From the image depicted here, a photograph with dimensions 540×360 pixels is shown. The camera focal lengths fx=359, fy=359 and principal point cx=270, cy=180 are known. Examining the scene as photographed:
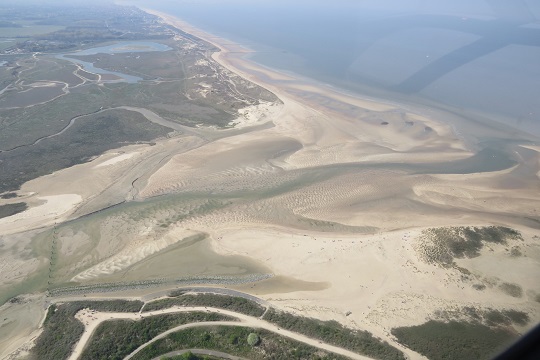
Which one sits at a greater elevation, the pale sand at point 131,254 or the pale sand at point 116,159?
A: the pale sand at point 116,159

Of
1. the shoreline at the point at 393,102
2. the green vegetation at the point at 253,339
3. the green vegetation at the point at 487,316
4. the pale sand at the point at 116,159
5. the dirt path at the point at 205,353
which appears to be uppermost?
the shoreline at the point at 393,102

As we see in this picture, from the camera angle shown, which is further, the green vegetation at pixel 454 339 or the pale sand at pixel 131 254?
the pale sand at pixel 131 254

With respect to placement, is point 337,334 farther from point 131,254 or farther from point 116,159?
point 116,159

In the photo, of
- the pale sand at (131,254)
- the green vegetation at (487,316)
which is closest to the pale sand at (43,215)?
the pale sand at (131,254)

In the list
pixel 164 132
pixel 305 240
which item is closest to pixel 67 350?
pixel 305 240

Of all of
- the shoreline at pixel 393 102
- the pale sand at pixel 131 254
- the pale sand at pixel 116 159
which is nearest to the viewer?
the pale sand at pixel 131 254

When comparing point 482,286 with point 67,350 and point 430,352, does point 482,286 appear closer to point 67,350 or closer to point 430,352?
point 430,352

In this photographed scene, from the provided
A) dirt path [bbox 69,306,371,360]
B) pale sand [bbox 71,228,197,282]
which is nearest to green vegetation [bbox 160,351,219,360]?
dirt path [bbox 69,306,371,360]

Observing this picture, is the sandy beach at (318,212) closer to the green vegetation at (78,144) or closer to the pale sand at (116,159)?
the pale sand at (116,159)
